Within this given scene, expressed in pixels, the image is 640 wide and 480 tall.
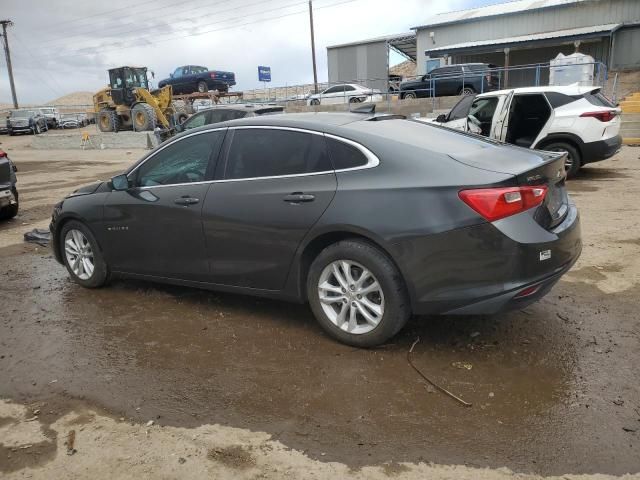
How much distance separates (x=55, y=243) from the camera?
551cm

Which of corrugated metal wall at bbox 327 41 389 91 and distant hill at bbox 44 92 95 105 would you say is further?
distant hill at bbox 44 92 95 105

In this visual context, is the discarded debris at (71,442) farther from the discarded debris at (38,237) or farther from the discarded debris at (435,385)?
the discarded debris at (38,237)

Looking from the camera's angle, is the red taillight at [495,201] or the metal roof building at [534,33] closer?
the red taillight at [495,201]

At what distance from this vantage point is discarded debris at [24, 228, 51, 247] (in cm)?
739

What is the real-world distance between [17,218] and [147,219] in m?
5.83

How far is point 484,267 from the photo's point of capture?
3299 mm

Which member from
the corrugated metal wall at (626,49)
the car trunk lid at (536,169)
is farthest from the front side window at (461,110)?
the corrugated metal wall at (626,49)

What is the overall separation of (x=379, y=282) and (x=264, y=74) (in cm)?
4787

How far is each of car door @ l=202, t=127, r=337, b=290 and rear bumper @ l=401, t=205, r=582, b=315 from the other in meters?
0.81

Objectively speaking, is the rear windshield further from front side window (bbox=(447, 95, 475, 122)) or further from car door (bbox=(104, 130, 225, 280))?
car door (bbox=(104, 130, 225, 280))

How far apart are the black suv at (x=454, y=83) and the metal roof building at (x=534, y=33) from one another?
827 cm

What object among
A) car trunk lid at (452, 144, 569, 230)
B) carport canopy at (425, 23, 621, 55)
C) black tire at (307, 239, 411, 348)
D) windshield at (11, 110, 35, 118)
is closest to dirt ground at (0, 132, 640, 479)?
black tire at (307, 239, 411, 348)

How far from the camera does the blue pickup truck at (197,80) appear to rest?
33.2 metres

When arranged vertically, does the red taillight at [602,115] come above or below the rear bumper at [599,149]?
above
